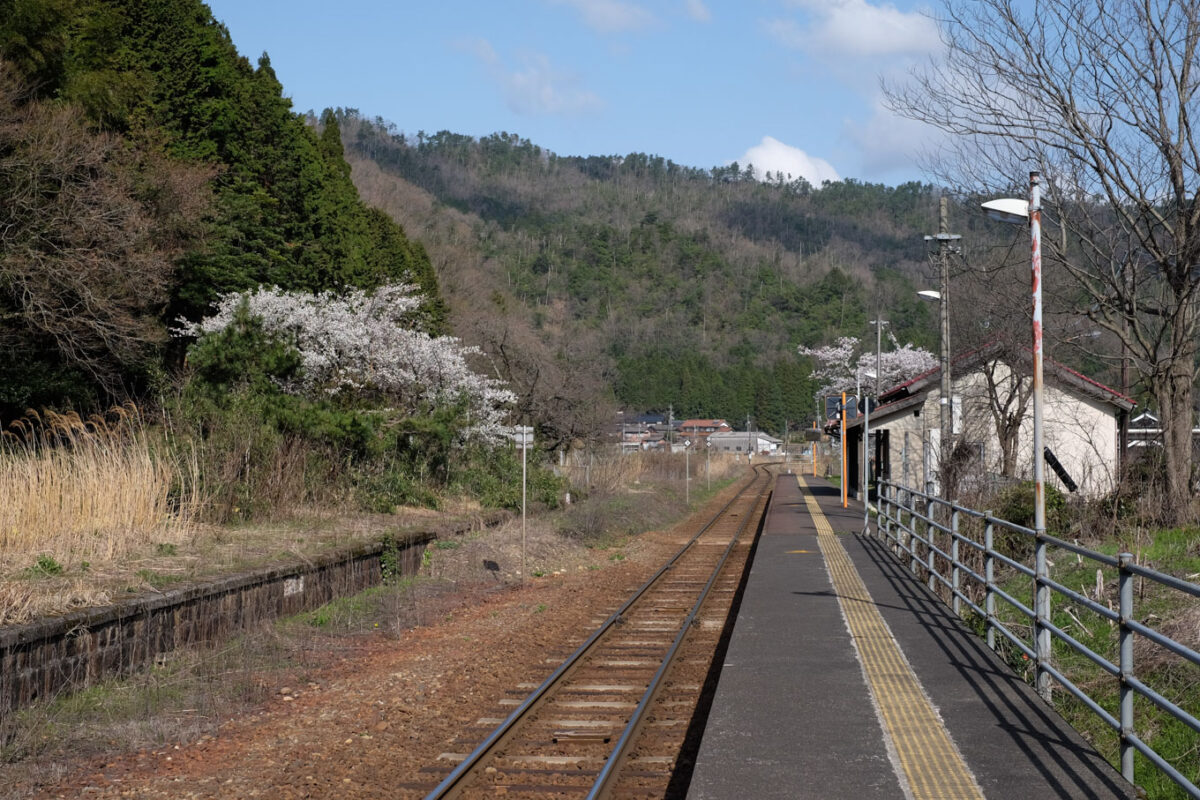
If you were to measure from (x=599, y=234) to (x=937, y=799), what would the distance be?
133 meters

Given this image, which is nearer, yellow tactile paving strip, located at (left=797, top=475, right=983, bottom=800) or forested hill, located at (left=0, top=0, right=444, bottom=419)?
yellow tactile paving strip, located at (left=797, top=475, right=983, bottom=800)

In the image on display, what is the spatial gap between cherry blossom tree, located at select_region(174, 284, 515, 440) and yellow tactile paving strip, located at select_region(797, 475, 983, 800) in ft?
48.5

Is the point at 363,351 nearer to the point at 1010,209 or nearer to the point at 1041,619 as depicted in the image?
the point at 1010,209

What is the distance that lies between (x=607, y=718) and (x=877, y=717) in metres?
2.27

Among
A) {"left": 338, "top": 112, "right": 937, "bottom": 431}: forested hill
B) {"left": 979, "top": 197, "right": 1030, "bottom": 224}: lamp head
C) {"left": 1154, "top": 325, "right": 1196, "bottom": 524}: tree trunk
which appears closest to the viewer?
{"left": 979, "top": 197, "right": 1030, "bottom": 224}: lamp head

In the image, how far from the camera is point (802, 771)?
599cm

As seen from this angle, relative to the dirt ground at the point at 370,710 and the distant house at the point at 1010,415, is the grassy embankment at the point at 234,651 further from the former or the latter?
the distant house at the point at 1010,415

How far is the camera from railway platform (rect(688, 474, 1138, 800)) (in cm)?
571

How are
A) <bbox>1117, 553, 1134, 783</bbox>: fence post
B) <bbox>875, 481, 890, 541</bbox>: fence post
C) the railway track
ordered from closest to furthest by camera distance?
1. <bbox>1117, 553, 1134, 783</bbox>: fence post
2. the railway track
3. <bbox>875, 481, 890, 541</bbox>: fence post

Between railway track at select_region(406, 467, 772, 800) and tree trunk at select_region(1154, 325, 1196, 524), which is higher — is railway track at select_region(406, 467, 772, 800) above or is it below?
below

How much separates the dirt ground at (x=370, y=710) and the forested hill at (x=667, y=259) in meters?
46.8

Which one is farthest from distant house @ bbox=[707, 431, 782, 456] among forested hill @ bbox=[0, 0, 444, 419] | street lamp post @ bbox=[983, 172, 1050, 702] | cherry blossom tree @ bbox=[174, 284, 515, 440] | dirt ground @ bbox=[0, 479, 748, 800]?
street lamp post @ bbox=[983, 172, 1050, 702]

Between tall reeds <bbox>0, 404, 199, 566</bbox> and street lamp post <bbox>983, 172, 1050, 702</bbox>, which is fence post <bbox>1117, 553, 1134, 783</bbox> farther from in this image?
tall reeds <bbox>0, 404, 199, 566</bbox>

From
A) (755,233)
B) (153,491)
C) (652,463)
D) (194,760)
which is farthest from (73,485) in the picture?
(755,233)
